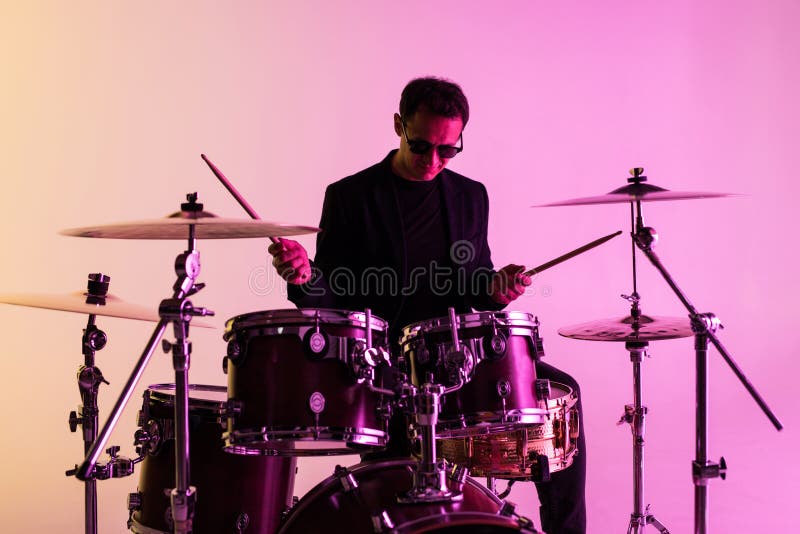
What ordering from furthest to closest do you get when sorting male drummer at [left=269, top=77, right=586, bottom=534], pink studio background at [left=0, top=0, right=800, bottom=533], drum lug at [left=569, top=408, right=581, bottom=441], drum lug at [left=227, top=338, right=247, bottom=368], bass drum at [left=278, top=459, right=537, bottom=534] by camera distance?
pink studio background at [left=0, top=0, right=800, bottom=533]
male drummer at [left=269, top=77, right=586, bottom=534]
drum lug at [left=569, top=408, right=581, bottom=441]
drum lug at [left=227, top=338, right=247, bottom=368]
bass drum at [left=278, top=459, right=537, bottom=534]

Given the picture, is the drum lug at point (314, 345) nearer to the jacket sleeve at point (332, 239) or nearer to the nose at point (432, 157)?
the jacket sleeve at point (332, 239)

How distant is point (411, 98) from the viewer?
299 cm

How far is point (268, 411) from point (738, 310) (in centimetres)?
367

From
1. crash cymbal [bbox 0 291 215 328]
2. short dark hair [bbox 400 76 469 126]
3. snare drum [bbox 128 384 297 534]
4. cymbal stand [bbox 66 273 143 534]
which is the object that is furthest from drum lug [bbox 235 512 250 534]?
short dark hair [bbox 400 76 469 126]

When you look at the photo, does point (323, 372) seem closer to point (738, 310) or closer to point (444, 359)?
point (444, 359)

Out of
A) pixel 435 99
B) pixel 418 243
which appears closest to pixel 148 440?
pixel 418 243

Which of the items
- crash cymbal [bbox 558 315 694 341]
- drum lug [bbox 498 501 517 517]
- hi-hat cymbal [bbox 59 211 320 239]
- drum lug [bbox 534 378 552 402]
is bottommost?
drum lug [bbox 498 501 517 517]

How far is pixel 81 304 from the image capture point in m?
2.47

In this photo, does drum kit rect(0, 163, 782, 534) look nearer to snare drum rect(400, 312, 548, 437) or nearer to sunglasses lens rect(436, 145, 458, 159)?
snare drum rect(400, 312, 548, 437)

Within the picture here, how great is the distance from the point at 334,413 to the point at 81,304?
0.77 metres

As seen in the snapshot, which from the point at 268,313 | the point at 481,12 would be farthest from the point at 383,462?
the point at 481,12

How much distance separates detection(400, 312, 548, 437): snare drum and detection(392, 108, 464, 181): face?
2.32 feet

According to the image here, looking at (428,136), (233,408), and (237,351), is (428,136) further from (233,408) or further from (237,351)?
(233,408)

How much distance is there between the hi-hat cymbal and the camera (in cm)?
210
